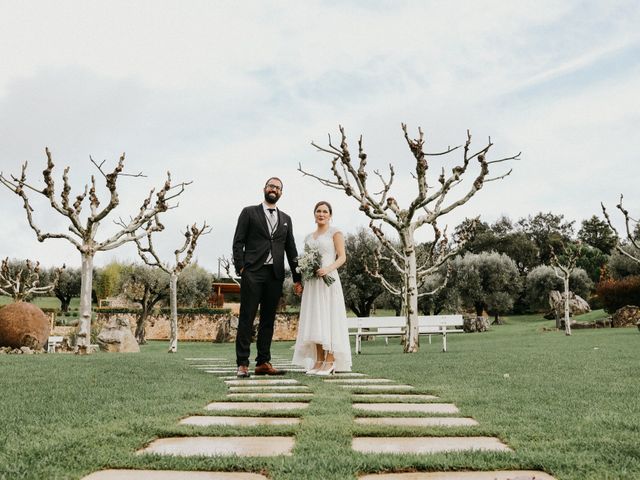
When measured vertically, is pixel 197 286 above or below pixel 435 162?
below

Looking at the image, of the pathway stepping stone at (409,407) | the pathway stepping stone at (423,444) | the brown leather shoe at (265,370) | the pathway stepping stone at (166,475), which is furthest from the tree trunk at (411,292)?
the pathway stepping stone at (166,475)

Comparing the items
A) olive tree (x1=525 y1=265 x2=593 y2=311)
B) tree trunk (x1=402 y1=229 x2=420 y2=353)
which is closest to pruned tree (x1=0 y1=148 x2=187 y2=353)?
tree trunk (x1=402 y1=229 x2=420 y2=353)

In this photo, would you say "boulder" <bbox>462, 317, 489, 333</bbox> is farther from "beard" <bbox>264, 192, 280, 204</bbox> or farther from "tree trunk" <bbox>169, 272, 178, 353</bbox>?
"beard" <bbox>264, 192, 280, 204</bbox>

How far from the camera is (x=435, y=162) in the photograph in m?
16.0

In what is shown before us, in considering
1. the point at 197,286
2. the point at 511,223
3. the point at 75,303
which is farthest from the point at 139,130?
the point at 511,223

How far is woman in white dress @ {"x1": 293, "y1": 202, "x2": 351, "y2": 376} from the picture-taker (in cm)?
727

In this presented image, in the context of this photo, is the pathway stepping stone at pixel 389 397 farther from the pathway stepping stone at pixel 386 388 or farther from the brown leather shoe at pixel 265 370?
the brown leather shoe at pixel 265 370

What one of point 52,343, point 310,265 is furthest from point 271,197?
point 52,343

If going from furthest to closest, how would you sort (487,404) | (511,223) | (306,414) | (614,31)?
(511,223)
(614,31)
(487,404)
(306,414)

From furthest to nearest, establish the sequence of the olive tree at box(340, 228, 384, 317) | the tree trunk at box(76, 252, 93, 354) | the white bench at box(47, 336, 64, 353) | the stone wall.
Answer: the stone wall → the olive tree at box(340, 228, 384, 317) → the white bench at box(47, 336, 64, 353) → the tree trunk at box(76, 252, 93, 354)

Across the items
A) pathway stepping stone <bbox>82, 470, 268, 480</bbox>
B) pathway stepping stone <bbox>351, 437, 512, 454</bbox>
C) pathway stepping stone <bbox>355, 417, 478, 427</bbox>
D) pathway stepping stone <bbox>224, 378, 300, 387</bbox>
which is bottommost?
pathway stepping stone <bbox>224, 378, 300, 387</bbox>

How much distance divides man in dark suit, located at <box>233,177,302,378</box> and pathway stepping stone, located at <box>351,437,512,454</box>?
12.5 ft

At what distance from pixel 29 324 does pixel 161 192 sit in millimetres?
5726

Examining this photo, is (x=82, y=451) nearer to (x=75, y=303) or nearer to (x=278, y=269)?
(x=278, y=269)
